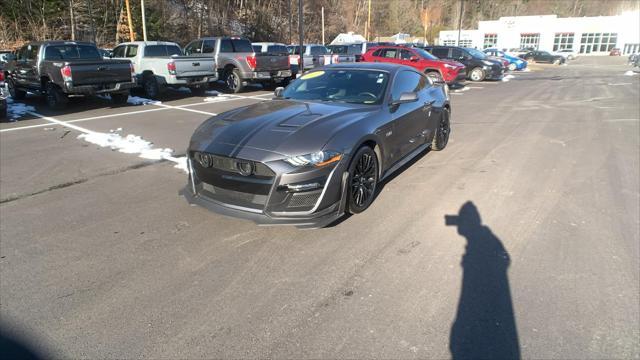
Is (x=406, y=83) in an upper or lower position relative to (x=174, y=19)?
lower

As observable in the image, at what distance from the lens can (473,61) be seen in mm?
21359

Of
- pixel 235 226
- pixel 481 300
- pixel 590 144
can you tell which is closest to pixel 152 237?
pixel 235 226

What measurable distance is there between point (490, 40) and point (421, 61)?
67.6 meters

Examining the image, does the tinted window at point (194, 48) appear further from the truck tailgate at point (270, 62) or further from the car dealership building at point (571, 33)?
the car dealership building at point (571, 33)

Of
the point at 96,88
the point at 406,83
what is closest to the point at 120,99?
the point at 96,88

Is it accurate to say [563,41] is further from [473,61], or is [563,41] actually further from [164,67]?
[164,67]

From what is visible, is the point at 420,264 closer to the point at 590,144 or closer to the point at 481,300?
the point at 481,300

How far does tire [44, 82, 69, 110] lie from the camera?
36.3ft

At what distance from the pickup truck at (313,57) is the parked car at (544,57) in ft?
113

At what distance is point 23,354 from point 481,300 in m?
2.93

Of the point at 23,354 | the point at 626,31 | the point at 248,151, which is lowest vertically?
the point at 23,354

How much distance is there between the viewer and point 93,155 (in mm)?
6852

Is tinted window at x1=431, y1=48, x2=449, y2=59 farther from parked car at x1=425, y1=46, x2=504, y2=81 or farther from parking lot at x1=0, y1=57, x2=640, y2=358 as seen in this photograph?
parking lot at x1=0, y1=57, x2=640, y2=358

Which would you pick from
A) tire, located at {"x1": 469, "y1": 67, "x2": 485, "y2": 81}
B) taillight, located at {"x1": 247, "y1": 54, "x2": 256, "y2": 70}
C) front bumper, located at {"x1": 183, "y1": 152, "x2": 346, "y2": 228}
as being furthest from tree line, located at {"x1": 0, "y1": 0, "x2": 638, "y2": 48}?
front bumper, located at {"x1": 183, "y1": 152, "x2": 346, "y2": 228}
